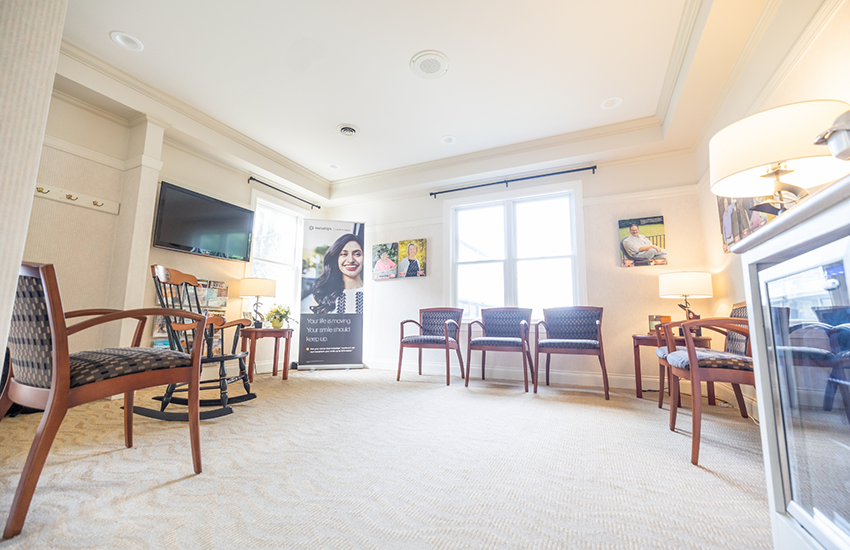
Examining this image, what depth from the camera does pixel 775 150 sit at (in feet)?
4.83

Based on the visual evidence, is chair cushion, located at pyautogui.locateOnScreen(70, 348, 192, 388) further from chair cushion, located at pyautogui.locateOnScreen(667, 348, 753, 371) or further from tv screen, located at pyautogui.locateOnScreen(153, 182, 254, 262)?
tv screen, located at pyautogui.locateOnScreen(153, 182, 254, 262)

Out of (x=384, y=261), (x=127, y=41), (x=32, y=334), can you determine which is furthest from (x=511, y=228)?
(x=32, y=334)

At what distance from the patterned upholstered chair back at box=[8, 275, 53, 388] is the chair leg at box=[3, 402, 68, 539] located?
14 centimetres

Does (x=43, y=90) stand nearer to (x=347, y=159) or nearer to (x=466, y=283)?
(x=347, y=159)

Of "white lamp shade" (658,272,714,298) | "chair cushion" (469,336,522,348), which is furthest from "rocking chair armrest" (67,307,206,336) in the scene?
"white lamp shade" (658,272,714,298)

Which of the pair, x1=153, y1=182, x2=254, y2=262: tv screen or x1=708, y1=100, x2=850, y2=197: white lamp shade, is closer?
x1=708, y1=100, x2=850, y2=197: white lamp shade

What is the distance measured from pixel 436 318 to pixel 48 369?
3722 mm

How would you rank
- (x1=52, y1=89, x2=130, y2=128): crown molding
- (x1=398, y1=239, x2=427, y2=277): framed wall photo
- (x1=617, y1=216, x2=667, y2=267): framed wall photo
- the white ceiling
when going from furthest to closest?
(x1=398, y1=239, x2=427, y2=277): framed wall photo, (x1=617, y1=216, x2=667, y2=267): framed wall photo, (x1=52, y1=89, x2=130, y2=128): crown molding, the white ceiling

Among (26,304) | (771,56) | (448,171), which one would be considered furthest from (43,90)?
(448,171)

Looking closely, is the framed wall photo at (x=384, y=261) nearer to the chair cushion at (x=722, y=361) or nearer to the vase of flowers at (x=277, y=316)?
the vase of flowers at (x=277, y=316)

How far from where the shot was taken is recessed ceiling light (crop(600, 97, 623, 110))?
3584mm

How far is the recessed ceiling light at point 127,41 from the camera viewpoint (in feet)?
9.36

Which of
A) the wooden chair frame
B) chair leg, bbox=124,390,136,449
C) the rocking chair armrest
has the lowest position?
chair leg, bbox=124,390,136,449

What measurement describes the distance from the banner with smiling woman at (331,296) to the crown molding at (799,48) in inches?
174
